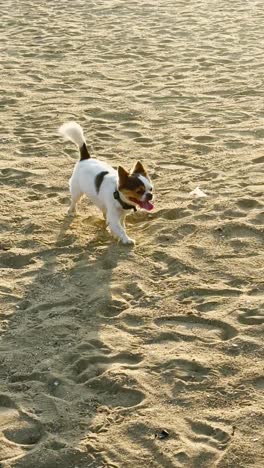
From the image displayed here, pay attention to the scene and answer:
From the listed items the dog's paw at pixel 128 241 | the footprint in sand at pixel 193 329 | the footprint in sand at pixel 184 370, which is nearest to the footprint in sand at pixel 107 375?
the footprint in sand at pixel 184 370

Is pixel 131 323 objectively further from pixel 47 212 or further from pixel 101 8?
pixel 101 8

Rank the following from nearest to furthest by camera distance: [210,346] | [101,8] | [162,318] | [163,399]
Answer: [163,399], [210,346], [162,318], [101,8]

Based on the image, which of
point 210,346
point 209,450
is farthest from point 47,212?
point 209,450

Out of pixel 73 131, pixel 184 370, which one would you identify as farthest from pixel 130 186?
pixel 184 370

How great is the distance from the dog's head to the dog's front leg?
0.22 meters

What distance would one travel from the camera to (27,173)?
730cm

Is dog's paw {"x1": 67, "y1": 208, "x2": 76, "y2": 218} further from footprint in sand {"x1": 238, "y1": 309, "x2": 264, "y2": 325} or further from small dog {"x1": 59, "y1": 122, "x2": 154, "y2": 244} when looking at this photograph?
footprint in sand {"x1": 238, "y1": 309, "x2": 264, "y2": 325}

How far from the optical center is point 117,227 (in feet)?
19.2

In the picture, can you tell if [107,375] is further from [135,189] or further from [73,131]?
[73,131]

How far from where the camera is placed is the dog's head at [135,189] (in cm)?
562

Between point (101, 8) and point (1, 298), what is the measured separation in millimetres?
10629

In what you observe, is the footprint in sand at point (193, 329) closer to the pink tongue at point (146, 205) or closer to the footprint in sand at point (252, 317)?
the footprint in sand at point (252, 317)

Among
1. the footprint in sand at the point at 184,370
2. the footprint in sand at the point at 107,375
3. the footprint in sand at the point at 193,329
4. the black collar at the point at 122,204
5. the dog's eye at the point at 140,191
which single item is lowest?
the footprint in sand at the point at 193,329

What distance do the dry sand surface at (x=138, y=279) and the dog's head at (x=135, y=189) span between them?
1.25 feet
